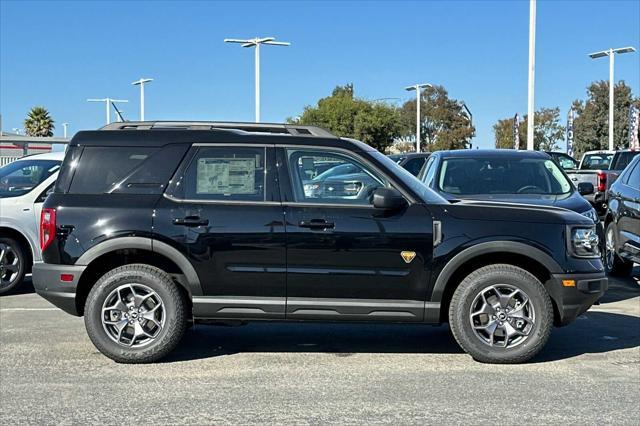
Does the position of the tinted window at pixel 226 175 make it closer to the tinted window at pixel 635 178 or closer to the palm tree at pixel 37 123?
the tinted window at pixel 635 178

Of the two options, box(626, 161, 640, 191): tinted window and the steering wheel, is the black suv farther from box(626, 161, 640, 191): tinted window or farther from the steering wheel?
box(626, 161, 640, 191): tinted window

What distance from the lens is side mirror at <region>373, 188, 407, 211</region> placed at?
539 cm

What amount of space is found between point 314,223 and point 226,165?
0.90 m

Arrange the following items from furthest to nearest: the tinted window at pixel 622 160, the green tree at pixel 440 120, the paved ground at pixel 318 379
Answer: the green tree at pixel 440 120, the tinted window at pixel 622 160, the paved ground at pixel 318 379

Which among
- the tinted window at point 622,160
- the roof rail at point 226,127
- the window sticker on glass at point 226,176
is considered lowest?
the window sticker on glass at point 226,176

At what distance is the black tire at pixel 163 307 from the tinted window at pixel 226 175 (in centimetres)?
75

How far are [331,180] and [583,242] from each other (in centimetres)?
213

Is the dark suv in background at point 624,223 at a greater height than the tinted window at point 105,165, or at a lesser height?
lesser

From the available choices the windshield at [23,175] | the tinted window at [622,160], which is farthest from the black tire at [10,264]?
the tinted window at [622,160]

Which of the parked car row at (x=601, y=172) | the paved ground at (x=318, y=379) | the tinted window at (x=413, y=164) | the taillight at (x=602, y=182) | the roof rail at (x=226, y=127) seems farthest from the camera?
the tinted window at (x=413, y=164)

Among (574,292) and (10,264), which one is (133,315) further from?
(10,264)

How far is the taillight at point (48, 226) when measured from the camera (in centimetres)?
558

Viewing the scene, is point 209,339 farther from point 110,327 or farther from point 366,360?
point 366,360

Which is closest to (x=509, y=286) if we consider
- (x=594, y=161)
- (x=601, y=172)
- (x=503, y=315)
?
(x=503, y=315)
